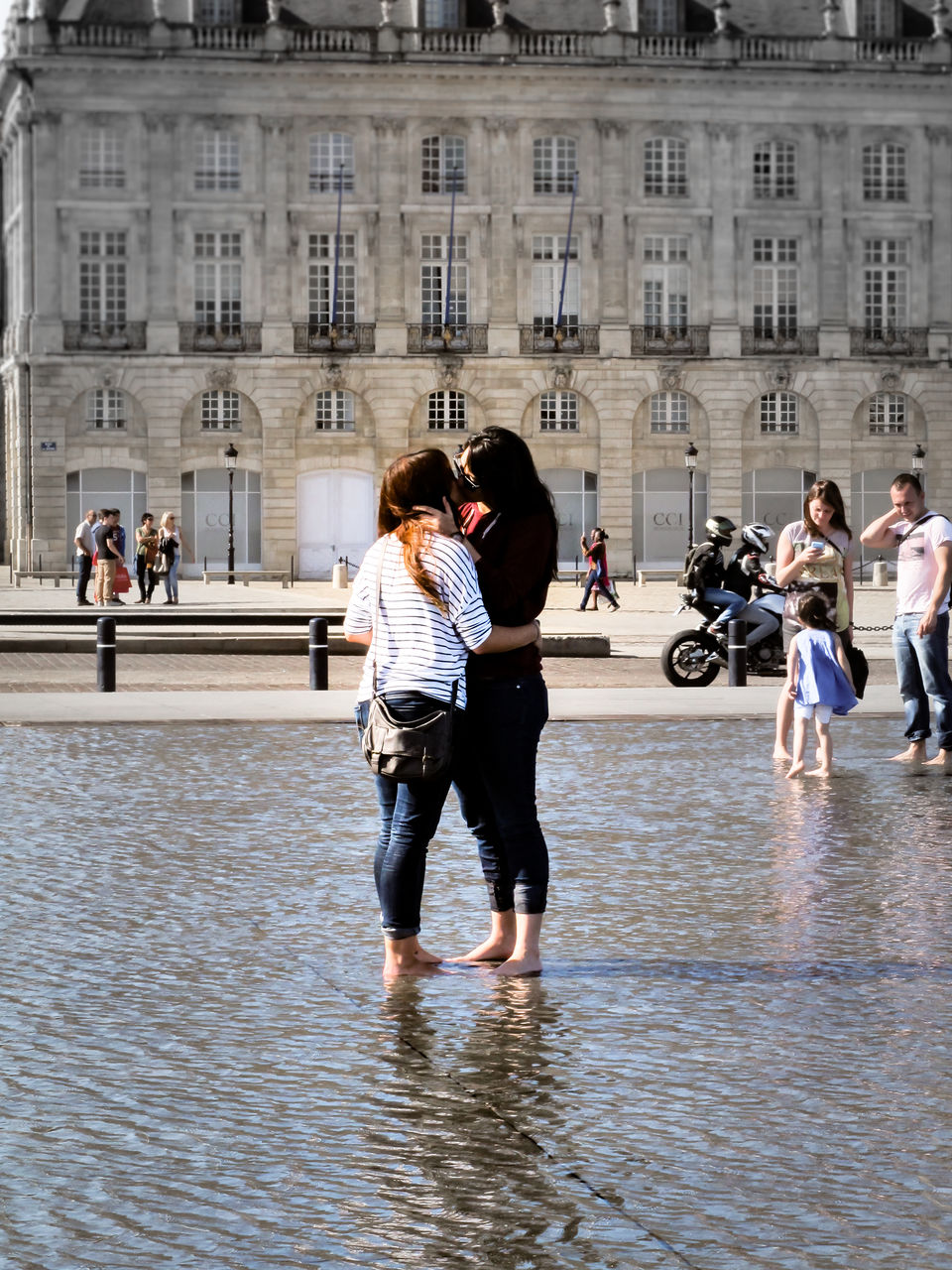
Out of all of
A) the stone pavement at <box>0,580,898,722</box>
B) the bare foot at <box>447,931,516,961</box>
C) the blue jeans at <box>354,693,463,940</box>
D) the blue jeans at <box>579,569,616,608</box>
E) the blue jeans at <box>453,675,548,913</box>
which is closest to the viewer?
the blue jeans at <box>354,693,463,940</box>

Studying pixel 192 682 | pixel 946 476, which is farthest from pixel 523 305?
pixel 192 682

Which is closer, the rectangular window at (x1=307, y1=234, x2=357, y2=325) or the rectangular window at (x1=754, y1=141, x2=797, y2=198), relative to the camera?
the rectangular window at (x1=307, y1=234, x2=357, y2=325)

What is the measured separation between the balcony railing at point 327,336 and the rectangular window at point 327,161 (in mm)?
3546

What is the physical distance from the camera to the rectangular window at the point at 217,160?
59844 millimetres

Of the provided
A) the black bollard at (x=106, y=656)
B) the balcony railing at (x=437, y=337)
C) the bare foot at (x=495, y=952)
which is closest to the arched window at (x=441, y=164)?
the balcony railing at (x=437, y=337)

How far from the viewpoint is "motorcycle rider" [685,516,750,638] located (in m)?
21.5

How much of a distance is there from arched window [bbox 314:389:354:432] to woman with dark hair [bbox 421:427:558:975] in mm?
54109

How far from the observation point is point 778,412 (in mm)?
62188

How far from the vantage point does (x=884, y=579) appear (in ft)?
174

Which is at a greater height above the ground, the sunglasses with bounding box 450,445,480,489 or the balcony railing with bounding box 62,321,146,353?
the balcony railing with bounding box 62,321,146,353

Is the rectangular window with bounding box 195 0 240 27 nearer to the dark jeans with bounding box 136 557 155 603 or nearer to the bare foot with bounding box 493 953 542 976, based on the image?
the dark jeans with bounding box 136 557 155 603

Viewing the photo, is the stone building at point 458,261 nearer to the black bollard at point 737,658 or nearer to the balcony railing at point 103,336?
the balcony railing at point 103,336

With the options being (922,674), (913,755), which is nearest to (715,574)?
(913,755)

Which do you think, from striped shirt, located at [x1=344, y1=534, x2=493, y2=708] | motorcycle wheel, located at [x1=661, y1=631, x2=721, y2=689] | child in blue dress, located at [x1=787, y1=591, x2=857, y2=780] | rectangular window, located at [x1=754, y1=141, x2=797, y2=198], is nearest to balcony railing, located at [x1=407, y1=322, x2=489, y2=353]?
rectangular window, located at [x1=754, y1=141, x2=797, y2=198]
